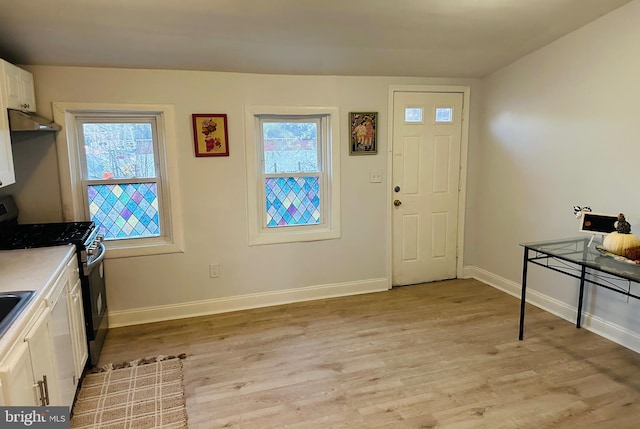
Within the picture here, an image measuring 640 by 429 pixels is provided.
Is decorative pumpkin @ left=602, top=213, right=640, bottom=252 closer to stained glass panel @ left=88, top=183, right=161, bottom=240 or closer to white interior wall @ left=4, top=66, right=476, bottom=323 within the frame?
white interior wall @ left=4, top=66, right=476, bottom=323

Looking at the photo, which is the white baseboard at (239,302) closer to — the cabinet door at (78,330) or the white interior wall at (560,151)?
the cabinet door at (78,330)

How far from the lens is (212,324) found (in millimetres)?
3400

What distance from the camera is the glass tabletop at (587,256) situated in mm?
2363

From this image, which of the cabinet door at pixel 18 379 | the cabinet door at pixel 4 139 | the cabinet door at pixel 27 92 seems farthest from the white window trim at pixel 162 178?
the cabinet door at pixel 18 379

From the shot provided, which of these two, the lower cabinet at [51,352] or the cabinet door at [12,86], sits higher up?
the cabinet door at [12,86]

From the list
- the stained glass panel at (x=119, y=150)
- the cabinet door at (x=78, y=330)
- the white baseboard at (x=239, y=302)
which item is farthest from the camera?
the white baseboard at (x=239, y=302)

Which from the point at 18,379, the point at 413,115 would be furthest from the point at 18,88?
the point at 413,115

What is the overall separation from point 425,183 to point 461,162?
46cm

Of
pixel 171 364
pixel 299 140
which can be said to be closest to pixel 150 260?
pixel 171 364

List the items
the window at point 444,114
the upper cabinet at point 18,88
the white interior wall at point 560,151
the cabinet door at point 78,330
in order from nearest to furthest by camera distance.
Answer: the cabinet door at point 78,330, the upper cabinet at point 18,88, the white interior wall at point 560,151, the window at point 444,114

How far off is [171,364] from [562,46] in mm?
3830

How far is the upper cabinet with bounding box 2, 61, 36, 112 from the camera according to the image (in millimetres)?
2433

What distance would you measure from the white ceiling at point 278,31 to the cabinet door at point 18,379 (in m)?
1.95

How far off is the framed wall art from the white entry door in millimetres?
248
